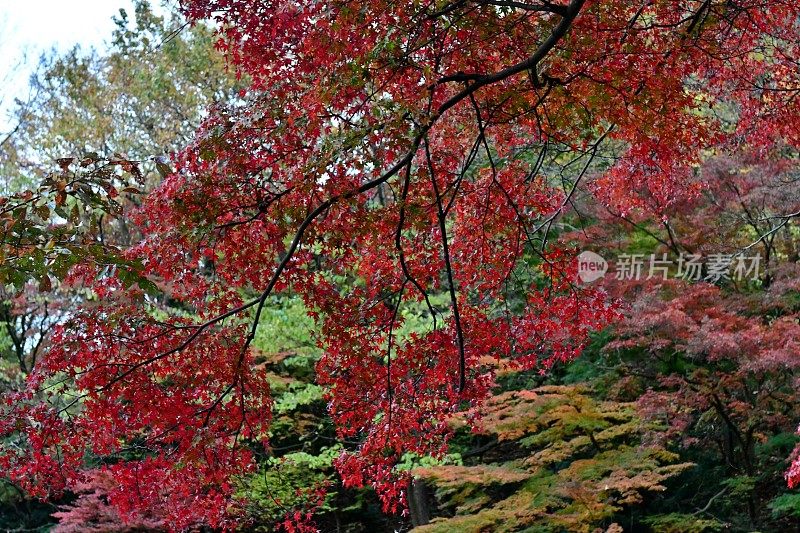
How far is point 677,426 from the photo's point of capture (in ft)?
30.2

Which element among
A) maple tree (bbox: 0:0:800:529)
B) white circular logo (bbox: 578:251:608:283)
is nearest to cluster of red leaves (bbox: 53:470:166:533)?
maple tree (bbox: 0:0:800:529)

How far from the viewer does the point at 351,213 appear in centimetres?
521

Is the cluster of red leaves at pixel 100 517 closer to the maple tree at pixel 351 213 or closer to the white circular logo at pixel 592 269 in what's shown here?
the maple tree at pixel 351 213

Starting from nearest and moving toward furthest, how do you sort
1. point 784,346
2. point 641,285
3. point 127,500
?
point 127,500 → point 784,346 → point 641,285

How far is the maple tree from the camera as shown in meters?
4.41

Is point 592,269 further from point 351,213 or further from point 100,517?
point 100,517

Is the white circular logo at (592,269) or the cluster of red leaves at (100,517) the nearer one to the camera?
the cluster of red leaves at (100,517)

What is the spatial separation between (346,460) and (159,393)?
179cm

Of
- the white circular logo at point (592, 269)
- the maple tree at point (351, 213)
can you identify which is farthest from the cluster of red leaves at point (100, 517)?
the white circular logo at point (592, 269)

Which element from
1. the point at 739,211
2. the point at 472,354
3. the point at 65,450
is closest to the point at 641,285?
the point at 739,211

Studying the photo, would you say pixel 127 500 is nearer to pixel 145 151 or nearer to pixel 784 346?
pixel 784 346

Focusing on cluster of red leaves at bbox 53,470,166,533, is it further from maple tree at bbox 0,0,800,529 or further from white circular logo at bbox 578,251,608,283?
white circular logo at bbox 578,251,608,283

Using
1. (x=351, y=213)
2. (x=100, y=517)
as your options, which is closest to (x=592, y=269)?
(x=351, y=213)

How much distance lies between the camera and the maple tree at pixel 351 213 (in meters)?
4.41
